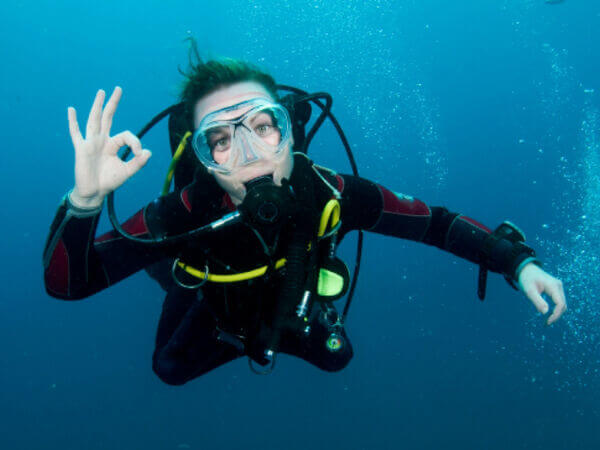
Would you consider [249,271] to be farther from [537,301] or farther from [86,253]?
[537,301]

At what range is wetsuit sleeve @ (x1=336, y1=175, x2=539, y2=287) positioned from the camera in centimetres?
281

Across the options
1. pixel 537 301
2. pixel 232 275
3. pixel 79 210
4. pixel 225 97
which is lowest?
pixel 79 210

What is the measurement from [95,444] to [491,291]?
16.5m

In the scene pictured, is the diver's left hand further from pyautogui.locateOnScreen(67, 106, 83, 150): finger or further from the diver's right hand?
pyautogui.locateOnScreen(67, 106, 83, 150): finger

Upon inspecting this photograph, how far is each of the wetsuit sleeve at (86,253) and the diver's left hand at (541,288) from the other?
2.41 meters

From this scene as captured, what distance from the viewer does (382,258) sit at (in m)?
18.9

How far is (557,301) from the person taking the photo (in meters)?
2.17

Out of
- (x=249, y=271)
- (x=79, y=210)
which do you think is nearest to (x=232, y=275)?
(x=249, y=271)

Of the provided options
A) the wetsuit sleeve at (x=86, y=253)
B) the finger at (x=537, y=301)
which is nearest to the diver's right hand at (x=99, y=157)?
the wetsuit sleeve at (x=86, y=253)

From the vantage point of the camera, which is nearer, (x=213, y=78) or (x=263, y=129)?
(x=263, y=129)

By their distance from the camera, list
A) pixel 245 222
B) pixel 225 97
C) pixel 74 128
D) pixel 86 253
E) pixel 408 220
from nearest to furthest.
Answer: pixel 74 128 → pixel 245 222 → pixel 86 253 → pixel 225 97 → pixel 408 220

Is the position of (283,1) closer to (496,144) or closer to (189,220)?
(496,144)

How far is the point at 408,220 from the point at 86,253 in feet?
7.50

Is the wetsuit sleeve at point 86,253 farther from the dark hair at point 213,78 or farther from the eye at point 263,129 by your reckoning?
the eye at point 263,129
